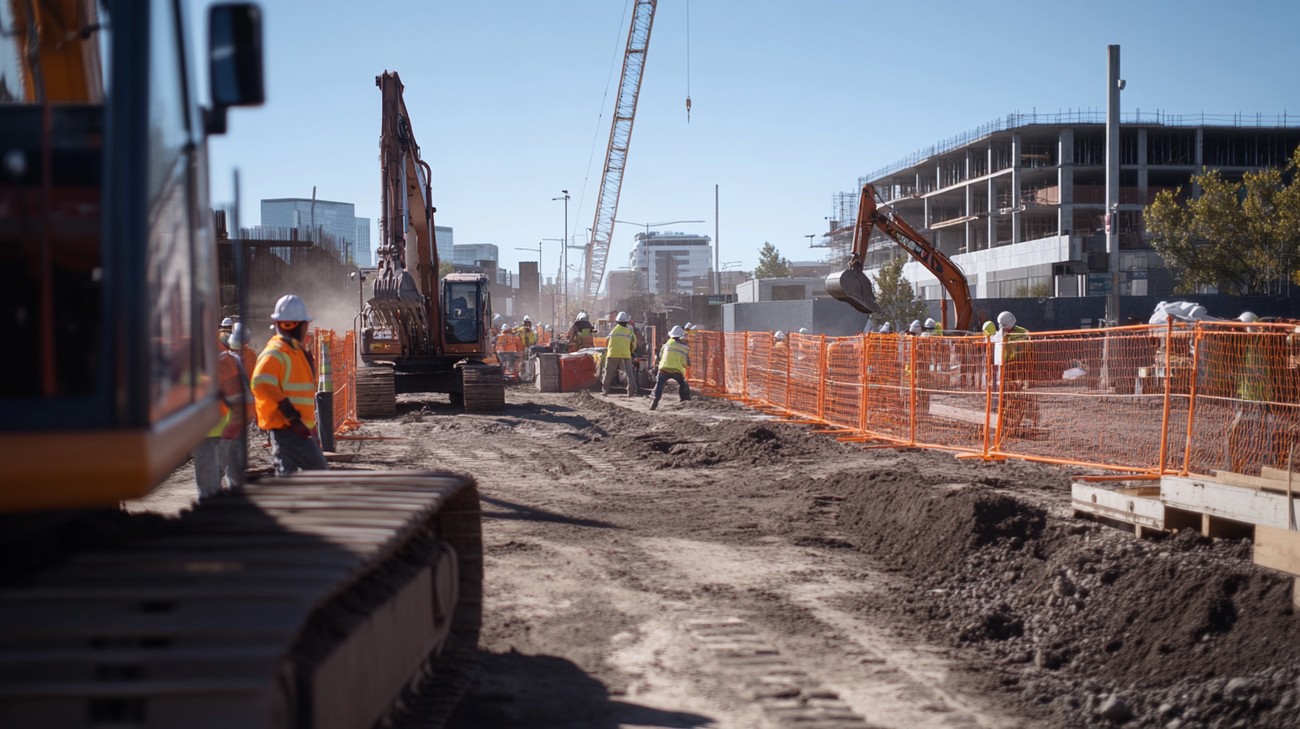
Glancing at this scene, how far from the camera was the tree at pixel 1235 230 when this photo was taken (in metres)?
39.8

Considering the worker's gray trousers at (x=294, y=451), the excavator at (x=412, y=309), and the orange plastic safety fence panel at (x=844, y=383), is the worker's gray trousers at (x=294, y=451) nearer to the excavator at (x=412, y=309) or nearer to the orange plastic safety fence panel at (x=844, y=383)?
the orange plastic safety fence panel at (x=844, y=383)

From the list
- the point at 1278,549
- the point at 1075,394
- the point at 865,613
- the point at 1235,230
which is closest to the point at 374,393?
the point at 1075,394

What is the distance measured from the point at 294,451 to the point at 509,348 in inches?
1213

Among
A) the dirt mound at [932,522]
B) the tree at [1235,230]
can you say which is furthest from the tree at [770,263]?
the dirt mound at [932,522]

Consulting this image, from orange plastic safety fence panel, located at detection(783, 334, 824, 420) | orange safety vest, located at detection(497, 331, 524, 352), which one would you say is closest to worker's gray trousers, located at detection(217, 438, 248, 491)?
orange plastic safety fence panel, located at detection(783, 334, 824, 420)

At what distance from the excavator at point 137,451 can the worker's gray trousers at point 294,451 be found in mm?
4131

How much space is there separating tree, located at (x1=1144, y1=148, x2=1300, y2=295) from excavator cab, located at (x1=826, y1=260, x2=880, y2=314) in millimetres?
24009

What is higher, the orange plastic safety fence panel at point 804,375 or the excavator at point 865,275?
the excavator at point 865,275

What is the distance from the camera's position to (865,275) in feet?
77.6

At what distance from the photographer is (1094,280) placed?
60.8m

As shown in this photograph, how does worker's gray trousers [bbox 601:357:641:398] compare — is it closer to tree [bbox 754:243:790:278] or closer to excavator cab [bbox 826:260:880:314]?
excavator cab [bbox 826:260:880:314]

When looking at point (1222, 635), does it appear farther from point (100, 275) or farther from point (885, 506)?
point (100, 275)

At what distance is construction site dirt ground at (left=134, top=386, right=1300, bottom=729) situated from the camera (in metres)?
5.78

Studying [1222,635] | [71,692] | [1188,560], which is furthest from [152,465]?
[1188,560]
